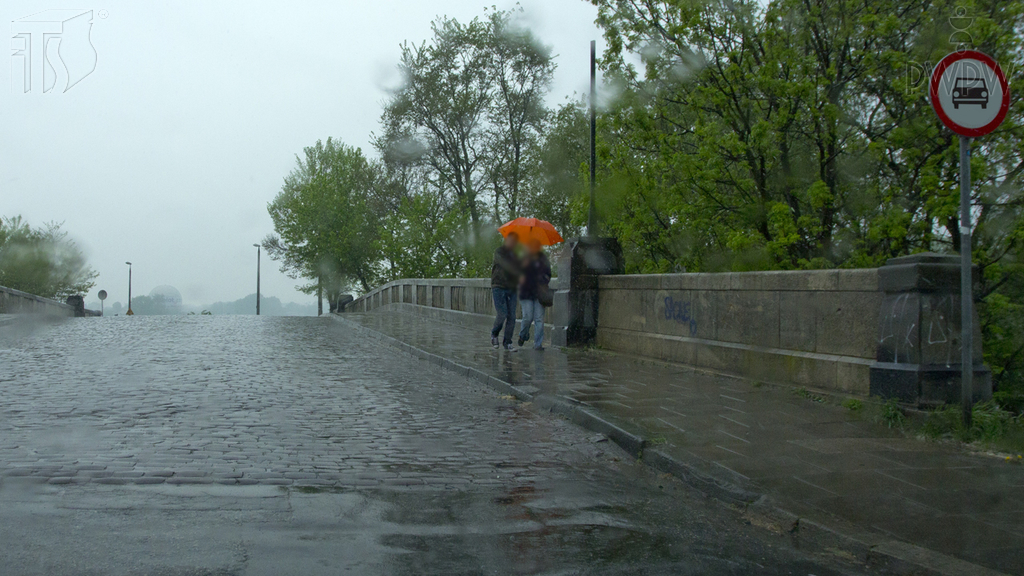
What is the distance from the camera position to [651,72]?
1686 centimetres

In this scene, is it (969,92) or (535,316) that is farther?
(535,316)

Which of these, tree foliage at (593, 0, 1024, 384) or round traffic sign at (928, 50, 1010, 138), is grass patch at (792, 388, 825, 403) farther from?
tree foliage at (593, 0, 1024, 384)

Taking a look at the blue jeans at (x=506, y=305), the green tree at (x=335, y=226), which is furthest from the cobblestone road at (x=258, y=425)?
the green tree at (x=335, y=226)

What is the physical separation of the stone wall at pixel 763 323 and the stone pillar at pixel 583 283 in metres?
0.86

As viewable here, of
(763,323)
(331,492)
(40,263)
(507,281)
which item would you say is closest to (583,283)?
(507,281)

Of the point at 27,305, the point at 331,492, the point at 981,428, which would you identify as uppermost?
the point at 27,305

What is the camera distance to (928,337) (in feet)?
21.1

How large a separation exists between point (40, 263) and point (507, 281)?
61.7 m

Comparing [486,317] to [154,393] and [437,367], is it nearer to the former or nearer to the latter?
[437,367]

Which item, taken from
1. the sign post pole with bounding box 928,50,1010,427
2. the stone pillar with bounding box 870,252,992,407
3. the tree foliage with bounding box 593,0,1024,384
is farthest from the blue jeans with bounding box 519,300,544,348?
the sign post pole with bounding box 928,50,1010,427

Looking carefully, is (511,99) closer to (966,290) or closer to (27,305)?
(27,305)

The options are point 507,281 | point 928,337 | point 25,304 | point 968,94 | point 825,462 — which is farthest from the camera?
point 25,304

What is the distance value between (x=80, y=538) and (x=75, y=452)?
214 cm

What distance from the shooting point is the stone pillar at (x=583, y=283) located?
486 inches
